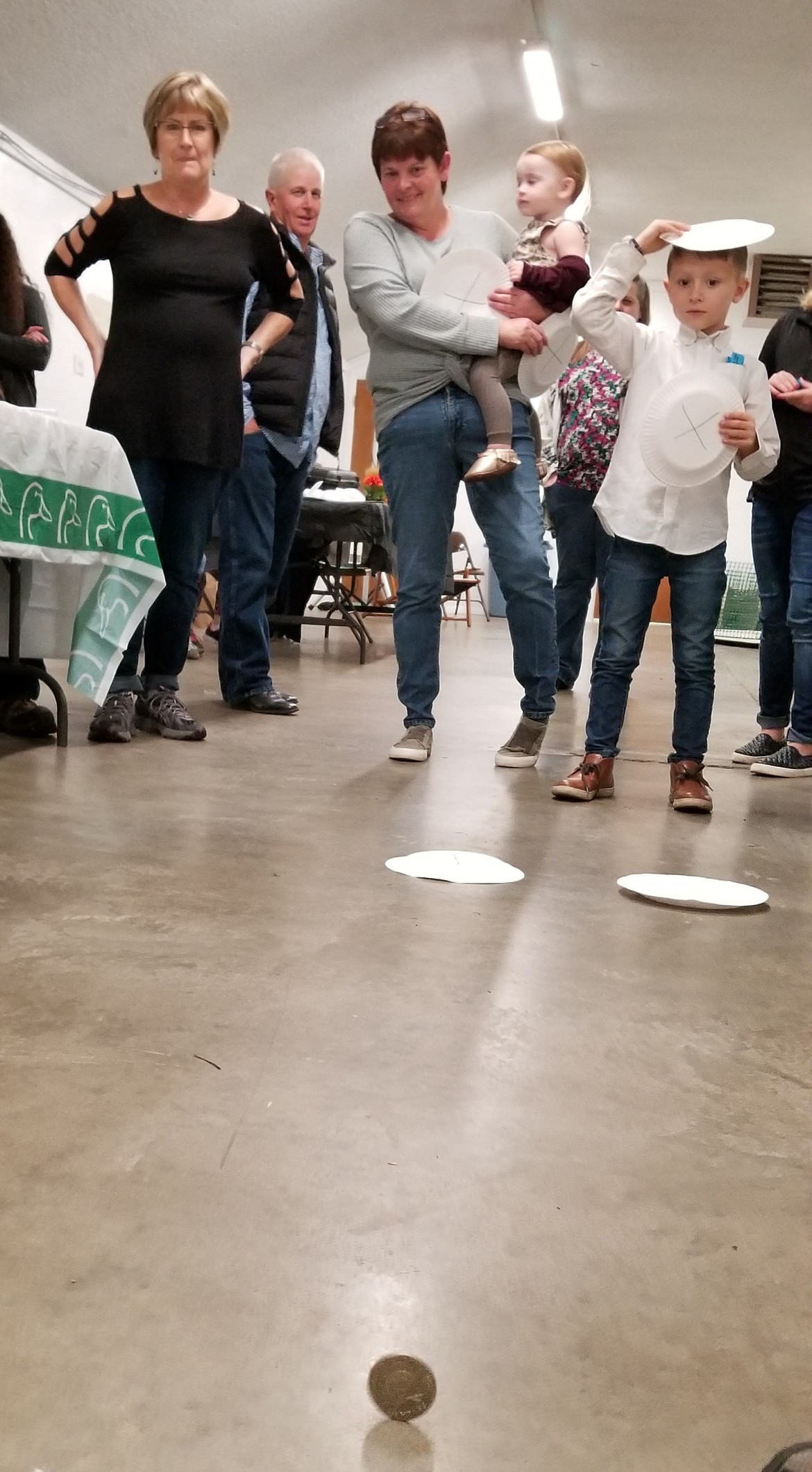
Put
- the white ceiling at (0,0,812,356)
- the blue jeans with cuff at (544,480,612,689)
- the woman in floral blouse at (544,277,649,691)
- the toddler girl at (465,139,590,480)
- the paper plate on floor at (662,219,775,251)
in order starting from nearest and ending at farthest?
the paper plate on floor at (662,219,775,251)
the toddler girl at (465,139,590,480)
the woman in floral blouse at (544,277,649,691)
the blue jeans with cuff at (544,480,612,689)
the white ceiling at (0,0,812,356)

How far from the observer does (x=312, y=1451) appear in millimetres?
543

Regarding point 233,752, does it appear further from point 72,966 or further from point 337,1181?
point 337,1181

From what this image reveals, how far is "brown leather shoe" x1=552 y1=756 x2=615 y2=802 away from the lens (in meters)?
2.16

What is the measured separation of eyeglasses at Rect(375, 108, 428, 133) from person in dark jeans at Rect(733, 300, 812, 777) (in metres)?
0.87

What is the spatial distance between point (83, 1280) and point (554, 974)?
635 mm

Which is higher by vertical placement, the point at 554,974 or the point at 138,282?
the point at 138,282

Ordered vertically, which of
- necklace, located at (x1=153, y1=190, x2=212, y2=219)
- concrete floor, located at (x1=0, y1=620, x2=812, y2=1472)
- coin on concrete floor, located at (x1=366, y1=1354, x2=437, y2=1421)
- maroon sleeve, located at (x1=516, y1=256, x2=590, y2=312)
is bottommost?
concrete floor, located at (x1=0, y1=620, x2=812, y2=1472)

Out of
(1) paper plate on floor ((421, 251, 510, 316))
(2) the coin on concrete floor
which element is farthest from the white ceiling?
(2) the coin on concrete floor

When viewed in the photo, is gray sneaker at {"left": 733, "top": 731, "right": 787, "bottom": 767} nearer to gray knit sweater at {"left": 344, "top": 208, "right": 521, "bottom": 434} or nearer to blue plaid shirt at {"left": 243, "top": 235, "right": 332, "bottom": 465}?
gray knit sweater at {"left": 344, "top": 208, "right": 521, "bottom": 434}

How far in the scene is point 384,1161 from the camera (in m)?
0.80

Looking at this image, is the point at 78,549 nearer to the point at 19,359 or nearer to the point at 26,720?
the point at 26,720

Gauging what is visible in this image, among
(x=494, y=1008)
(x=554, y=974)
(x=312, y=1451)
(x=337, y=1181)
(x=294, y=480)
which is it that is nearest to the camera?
(x=312, y=1451)

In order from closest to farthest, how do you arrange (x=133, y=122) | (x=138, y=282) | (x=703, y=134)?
1. (x=138, y=282)
2. (x=133, y=122)
3. (x=703, y=134)

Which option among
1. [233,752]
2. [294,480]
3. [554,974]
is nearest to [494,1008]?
[554,974]
